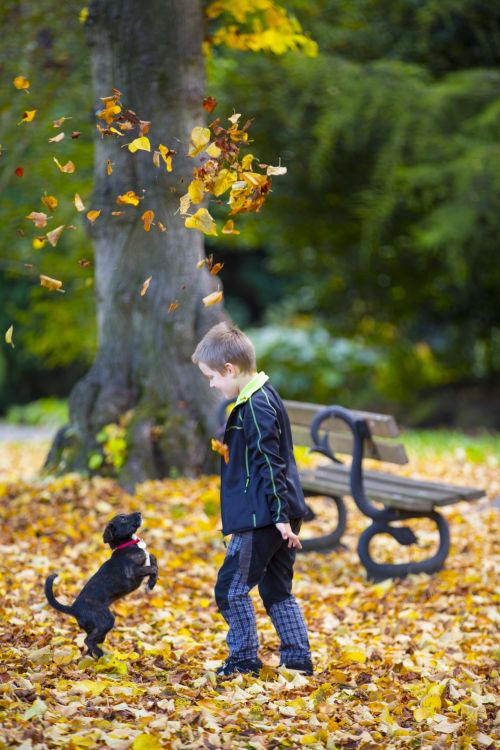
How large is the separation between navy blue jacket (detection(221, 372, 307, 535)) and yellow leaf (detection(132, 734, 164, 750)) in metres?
0.88

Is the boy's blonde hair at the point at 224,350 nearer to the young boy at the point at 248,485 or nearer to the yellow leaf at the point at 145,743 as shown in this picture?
the young boy at the point at 248,485

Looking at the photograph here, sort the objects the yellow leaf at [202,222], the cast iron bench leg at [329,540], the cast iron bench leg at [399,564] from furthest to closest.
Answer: the cast iron bench leg at [329,540] → the cast iron bench leg at [399,564] → the yellow leaf at [202,222]

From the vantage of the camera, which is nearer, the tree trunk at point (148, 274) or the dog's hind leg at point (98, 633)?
the dog's hind leg at point (98, 633)

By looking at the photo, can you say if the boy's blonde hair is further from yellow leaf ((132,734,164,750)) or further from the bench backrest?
the bench backrest

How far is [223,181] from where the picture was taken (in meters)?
3.52

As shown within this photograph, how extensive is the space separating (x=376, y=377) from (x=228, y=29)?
8.05 m

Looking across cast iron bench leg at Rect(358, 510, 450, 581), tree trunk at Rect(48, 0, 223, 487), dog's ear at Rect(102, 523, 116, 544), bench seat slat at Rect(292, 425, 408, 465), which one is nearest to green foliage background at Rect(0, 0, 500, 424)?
tree trunk at Rect(48, 0, 223, 487)

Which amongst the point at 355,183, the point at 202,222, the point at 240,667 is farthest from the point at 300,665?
the point at 355,183

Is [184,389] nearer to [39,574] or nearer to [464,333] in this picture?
[39,574]

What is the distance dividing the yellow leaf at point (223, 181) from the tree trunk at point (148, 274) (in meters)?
2.57

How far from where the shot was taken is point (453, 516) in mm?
6469

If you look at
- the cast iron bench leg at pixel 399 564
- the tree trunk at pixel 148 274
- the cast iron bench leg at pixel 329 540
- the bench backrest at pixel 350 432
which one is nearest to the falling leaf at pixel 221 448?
the bench backrest at pixel 350 432

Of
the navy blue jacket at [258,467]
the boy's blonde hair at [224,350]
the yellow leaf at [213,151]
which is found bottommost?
the navy blue jacket at [258,467]

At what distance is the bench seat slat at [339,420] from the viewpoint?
5.00 m
